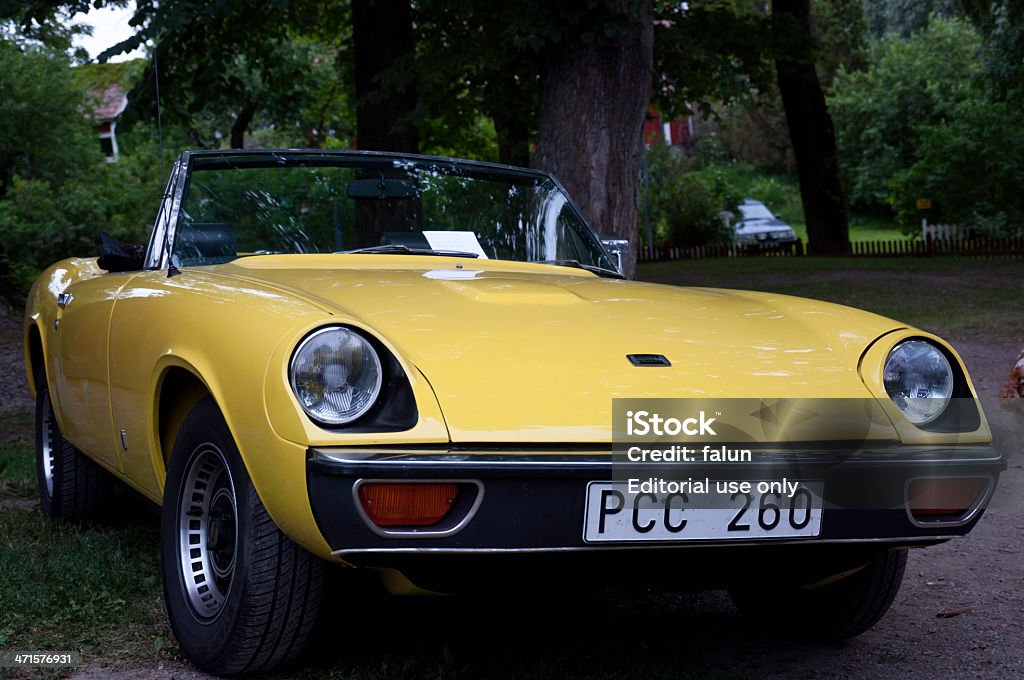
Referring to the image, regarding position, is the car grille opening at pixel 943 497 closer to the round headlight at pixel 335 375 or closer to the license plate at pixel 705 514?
the license plate at pixel 705 514

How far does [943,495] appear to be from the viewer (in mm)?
2863

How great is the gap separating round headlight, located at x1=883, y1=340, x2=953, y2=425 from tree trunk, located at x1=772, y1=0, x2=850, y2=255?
19.0 metres

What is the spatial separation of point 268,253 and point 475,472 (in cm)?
168

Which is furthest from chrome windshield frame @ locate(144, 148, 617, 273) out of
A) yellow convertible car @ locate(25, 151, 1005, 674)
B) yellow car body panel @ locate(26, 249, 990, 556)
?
yellow convertible car @ locate(25, 151, 1005, 674)

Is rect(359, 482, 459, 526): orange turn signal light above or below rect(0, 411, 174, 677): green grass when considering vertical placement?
above

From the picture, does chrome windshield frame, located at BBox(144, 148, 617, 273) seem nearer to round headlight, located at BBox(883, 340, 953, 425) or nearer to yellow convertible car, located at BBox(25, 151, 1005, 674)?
yellow convertible car, located at BBox(25, 151, 1005, 674)

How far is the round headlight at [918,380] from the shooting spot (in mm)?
2941

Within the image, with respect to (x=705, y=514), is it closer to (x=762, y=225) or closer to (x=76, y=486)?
(x=76, y=486)

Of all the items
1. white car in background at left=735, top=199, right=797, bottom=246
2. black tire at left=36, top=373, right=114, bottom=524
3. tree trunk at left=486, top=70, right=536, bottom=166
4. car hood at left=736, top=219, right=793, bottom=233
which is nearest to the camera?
black tire at left=36, top=373, right=114, bottom=524

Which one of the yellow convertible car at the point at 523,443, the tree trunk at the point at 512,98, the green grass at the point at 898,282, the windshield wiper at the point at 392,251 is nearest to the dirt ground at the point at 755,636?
the yellow convertible car at the point at 523,443

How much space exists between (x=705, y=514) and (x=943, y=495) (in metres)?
0.62

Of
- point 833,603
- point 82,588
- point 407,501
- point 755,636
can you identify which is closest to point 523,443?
point 407,501

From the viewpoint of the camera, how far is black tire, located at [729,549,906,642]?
3367 millimetres

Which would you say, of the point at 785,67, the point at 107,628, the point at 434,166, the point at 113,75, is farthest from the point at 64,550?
the point at 113,75
